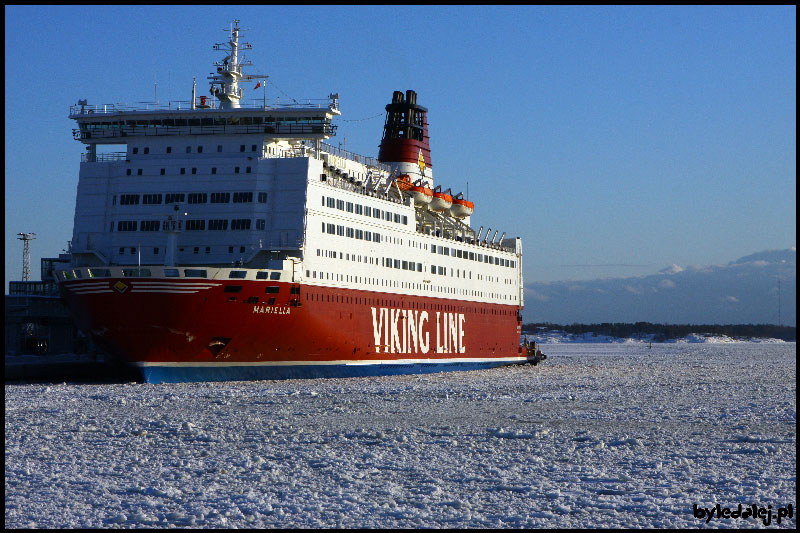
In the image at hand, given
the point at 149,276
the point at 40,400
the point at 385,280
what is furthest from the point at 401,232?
the point at 40,400

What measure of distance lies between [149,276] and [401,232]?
14852 mm

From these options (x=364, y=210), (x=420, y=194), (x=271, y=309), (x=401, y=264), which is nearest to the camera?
(x=271, y=309)

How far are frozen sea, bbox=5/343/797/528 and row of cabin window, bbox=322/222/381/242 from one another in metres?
11.2

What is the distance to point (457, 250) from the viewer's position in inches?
1988

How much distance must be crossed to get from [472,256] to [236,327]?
69.6ft

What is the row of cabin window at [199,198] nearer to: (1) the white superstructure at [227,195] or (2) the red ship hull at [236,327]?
(1) the white superstructure at [227,195]

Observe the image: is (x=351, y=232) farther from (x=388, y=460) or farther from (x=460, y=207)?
(x=388, y=460)

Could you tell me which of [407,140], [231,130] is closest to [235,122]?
[231,130]

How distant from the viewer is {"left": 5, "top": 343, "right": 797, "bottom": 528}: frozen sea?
12.6m

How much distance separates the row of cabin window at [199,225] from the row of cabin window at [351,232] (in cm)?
262

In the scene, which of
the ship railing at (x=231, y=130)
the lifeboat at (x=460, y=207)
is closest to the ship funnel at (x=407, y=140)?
the lifeboat at (x=460, y=207)

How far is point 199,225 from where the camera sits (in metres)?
38.2

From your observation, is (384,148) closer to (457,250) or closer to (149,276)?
(457,250)

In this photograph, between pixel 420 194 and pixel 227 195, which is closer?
pixel 227 195
